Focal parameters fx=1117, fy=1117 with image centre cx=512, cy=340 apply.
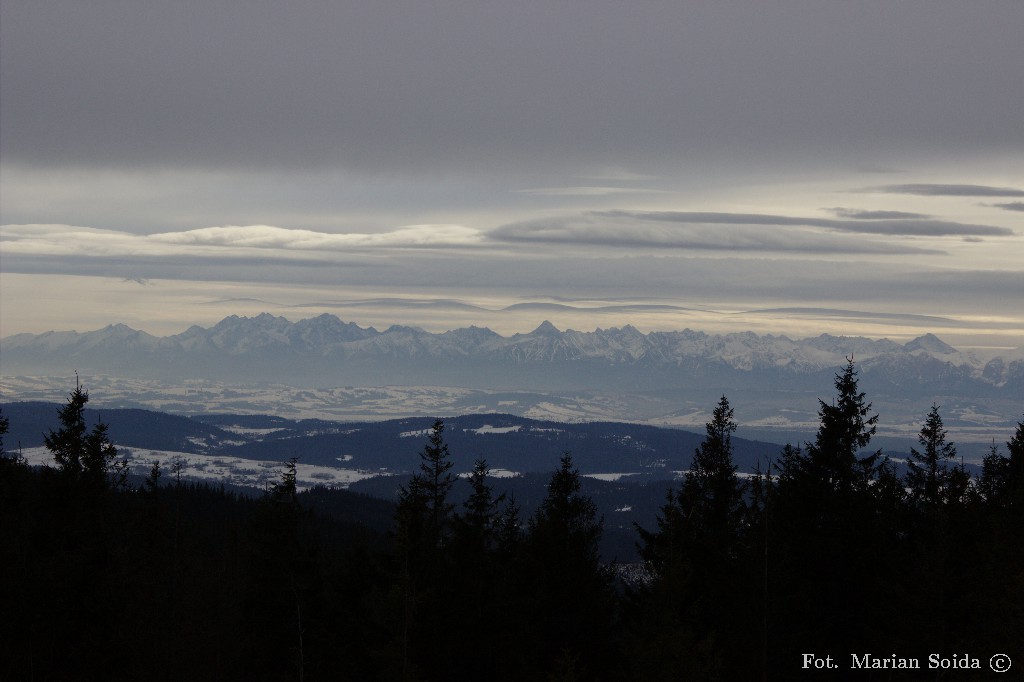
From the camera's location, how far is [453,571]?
3909 cm

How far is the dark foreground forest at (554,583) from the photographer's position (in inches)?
1369

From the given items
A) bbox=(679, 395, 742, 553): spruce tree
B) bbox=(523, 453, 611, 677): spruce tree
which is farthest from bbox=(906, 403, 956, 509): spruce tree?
bbox=(523, 453, 611, 677): spruce tree

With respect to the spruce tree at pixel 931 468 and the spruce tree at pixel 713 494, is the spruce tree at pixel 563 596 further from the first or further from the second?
the spruce tree at pixel 931 468

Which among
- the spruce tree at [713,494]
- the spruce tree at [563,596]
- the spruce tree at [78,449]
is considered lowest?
the spruce tree at [563,596]

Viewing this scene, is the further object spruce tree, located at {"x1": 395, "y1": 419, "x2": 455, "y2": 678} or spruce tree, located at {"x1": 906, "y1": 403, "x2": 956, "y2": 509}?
spruce tree, located at {"x1": 906, "y1": 403, "x2": 956, "y2": 509}

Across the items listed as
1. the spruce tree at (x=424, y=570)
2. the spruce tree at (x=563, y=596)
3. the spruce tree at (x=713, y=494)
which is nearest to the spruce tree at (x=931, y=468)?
the spruce tree at (x=713, y=494)

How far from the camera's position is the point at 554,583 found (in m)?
40.8

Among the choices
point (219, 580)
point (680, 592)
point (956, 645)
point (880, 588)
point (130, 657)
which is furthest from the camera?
point (219, 580)

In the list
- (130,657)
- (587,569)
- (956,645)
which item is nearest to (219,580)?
(130,657)

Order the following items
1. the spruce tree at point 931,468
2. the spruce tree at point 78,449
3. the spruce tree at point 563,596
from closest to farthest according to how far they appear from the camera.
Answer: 1. the spruce tree at point 78,449
2. the spruce tree at point 563,596
3. the spruce tree at point 931,468

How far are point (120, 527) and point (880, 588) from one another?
1149 inches

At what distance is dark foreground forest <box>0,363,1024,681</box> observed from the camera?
114 ft

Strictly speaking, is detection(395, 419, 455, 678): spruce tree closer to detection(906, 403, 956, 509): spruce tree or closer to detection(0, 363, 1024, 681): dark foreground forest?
detection(0, 363, 1024, 681): dark foreground forest

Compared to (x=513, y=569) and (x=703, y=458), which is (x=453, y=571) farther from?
(x=703, y=458)
